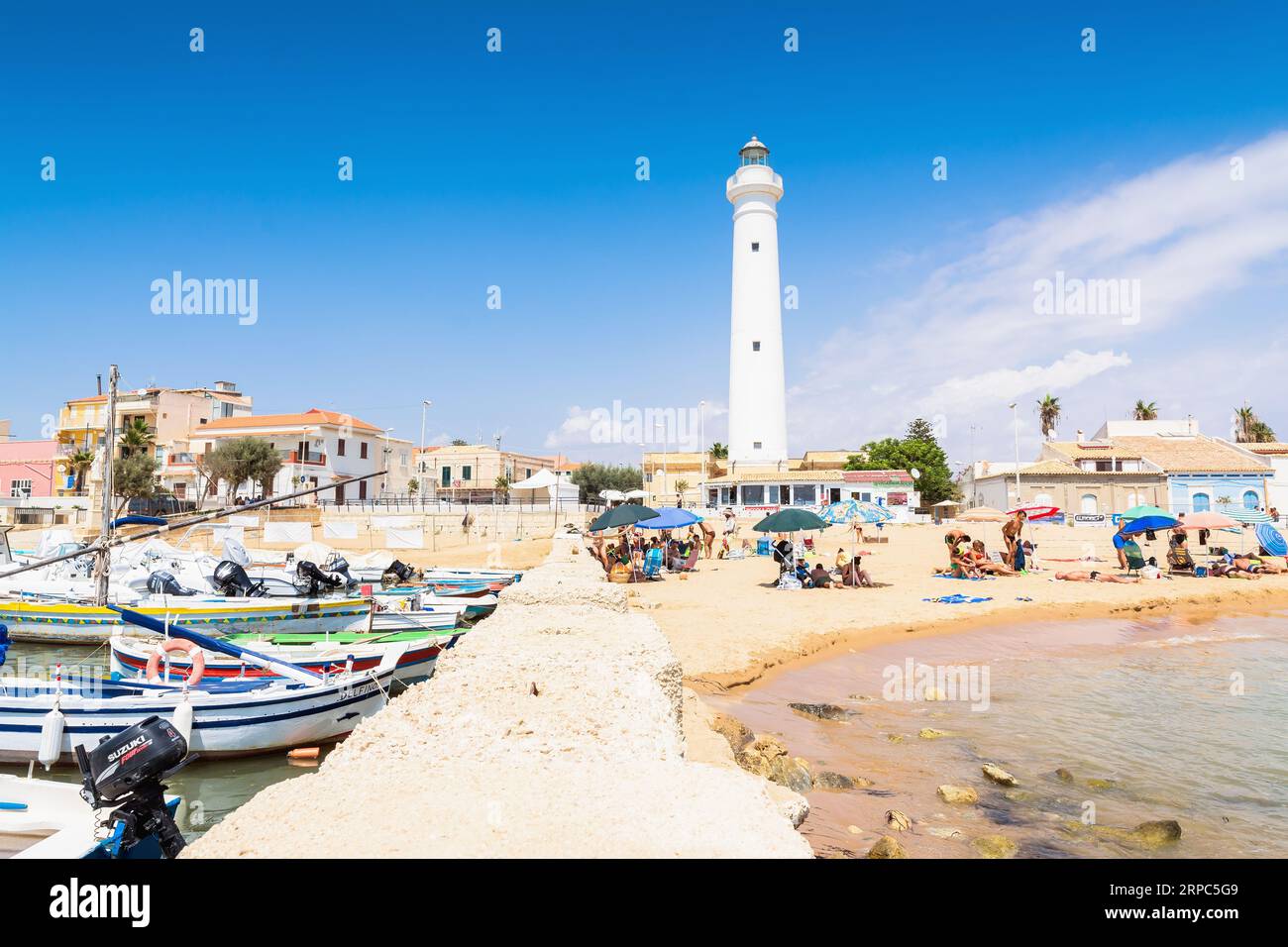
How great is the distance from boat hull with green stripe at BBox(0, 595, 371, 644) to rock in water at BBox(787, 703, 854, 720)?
11.5 meters

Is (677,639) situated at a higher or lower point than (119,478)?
lower

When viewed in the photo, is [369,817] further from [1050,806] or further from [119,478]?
[119,478]

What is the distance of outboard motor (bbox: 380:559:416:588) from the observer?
82.0ft

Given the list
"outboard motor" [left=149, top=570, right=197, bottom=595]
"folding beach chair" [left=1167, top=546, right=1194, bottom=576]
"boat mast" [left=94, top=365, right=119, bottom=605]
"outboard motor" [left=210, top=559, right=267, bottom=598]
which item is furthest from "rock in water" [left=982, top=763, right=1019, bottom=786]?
"outboard motor" [left=149, top=570, right=197, bottom=595]

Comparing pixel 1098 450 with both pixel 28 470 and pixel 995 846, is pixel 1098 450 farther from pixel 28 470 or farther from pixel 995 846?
pixel 28 470

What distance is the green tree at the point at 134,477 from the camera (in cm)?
4534

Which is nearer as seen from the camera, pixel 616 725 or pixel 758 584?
pixel 616 725

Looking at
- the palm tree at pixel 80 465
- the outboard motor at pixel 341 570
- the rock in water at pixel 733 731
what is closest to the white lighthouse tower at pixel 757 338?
the outboard motor at pixel 341 570

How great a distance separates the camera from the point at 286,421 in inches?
2094

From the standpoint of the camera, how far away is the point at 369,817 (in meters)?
2.97

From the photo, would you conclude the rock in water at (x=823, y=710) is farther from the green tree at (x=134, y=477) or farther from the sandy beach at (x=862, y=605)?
the green tree at (x=134, y=477)
